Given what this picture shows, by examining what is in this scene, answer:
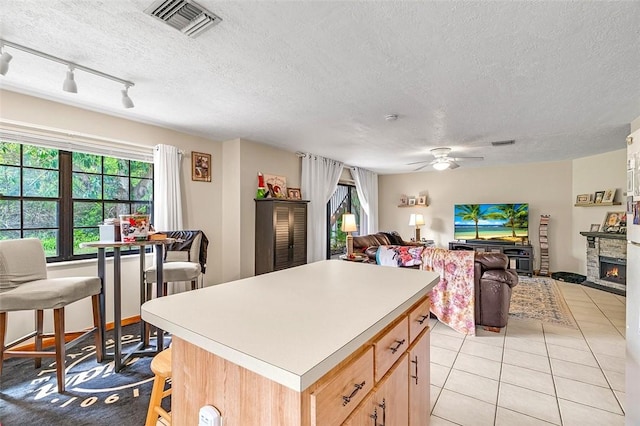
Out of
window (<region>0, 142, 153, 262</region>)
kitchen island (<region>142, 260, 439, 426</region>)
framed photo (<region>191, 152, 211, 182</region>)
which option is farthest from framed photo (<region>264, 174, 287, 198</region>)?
kitchen island (<region>142, 260, 439, 426</region>)

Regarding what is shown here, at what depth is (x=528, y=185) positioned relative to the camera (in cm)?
629

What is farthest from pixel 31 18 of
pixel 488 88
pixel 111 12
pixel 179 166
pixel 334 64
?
pixel 488 88

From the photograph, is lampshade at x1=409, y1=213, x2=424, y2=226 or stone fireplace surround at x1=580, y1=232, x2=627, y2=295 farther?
lampshade at x1=409, y1=213, x2=424, y2=226

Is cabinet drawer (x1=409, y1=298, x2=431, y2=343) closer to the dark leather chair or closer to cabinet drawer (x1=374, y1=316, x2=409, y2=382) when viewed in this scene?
cabinet drawer (x1=374, y1=316, x2=409, y2=382)

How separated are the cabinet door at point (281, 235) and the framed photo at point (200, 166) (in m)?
1.10

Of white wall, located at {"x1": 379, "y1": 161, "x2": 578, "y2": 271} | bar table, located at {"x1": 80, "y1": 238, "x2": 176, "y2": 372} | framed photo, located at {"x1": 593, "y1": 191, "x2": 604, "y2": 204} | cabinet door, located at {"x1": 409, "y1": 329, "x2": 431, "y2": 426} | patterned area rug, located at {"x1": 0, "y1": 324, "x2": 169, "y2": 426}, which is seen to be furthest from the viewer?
white wall, located at {"x1": 379, "y1": 161, "x2": 578, "y2": 271}

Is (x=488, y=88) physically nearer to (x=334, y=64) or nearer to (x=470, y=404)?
(x=334, y=64)

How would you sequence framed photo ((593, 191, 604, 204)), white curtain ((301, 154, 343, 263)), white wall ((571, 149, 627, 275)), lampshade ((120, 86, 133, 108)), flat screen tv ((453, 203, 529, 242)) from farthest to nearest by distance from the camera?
flat screen tv ((453, 203, 529, 242)) → white curtain ((301, 154, 343, 263)) → framed photo ((593, 191, 604, 204)) → white wall ((571, 149, 627, 275)) → lampshade ((120, 86, 133, 108))

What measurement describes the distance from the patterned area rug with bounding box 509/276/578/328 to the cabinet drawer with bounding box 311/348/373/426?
3.67 metres

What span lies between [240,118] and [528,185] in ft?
20.3

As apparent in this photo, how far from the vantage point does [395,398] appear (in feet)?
3.76

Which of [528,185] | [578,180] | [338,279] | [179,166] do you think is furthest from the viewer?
[528,185]

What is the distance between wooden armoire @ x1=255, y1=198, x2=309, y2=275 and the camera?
14.1 feet

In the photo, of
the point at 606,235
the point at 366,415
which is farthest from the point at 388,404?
the point at 606,235
